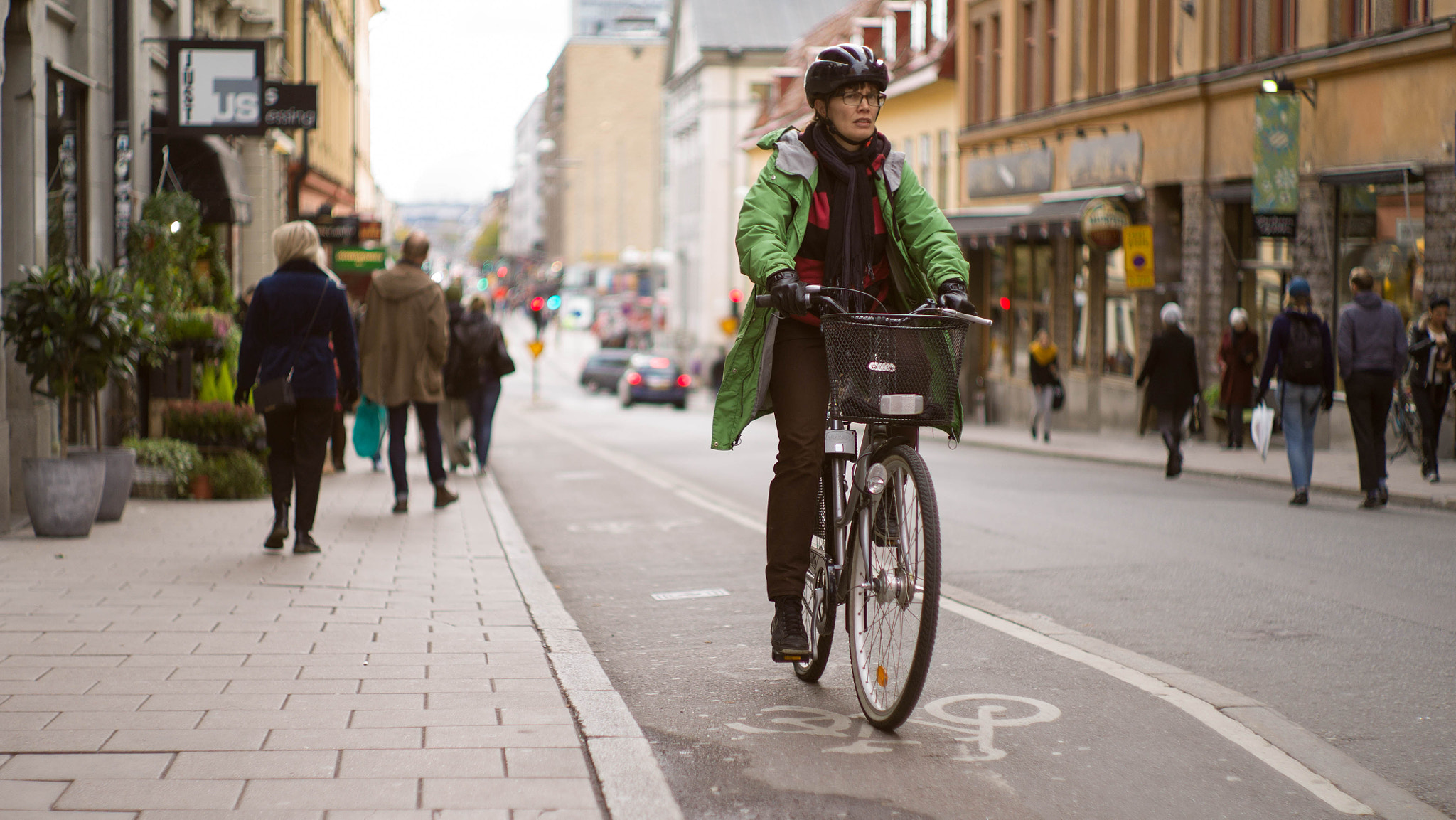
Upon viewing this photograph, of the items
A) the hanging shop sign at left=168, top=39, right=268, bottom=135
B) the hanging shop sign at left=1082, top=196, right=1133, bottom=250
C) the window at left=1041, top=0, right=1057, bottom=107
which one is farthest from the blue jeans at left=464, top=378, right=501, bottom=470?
the window at left=1041, top=0, right=1057, bottom=107

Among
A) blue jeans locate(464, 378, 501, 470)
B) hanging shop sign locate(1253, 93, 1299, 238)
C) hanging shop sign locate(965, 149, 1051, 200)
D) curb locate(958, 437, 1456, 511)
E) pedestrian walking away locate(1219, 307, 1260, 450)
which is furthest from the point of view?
hanging shop sign locate(965, 149, 1051, 200)

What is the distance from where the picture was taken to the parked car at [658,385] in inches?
1898

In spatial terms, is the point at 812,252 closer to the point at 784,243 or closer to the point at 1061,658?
the point at 784,243

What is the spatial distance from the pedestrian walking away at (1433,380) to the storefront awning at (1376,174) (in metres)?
3.74

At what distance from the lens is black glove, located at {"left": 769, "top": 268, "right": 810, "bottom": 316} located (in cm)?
465

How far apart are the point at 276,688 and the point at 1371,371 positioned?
10119mm

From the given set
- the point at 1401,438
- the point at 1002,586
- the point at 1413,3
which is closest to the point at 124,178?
the point at 1002,586

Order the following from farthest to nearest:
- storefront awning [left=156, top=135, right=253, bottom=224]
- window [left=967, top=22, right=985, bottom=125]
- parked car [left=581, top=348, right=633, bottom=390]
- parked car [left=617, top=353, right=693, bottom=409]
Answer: parked car [left=581, top=348, right=633, bottom=390]
parked car [left=617, top=353, right=693, bottom=409]
window [left=967, top=22, right=985, bottom=125]
storefront awning [left=156, top=135, right=253, bottom=224]

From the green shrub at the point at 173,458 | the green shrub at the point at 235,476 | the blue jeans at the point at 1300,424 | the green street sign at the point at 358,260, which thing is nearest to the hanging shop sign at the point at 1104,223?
the green street sign at the point at 358,260

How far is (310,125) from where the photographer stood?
1567 cm

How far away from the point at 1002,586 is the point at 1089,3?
75.0 ft

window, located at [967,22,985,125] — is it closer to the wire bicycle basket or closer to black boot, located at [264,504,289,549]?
black boot, located at [264,504,289,549]

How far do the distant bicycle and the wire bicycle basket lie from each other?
14.3 meters

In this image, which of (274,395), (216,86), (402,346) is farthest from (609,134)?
(274,395)
